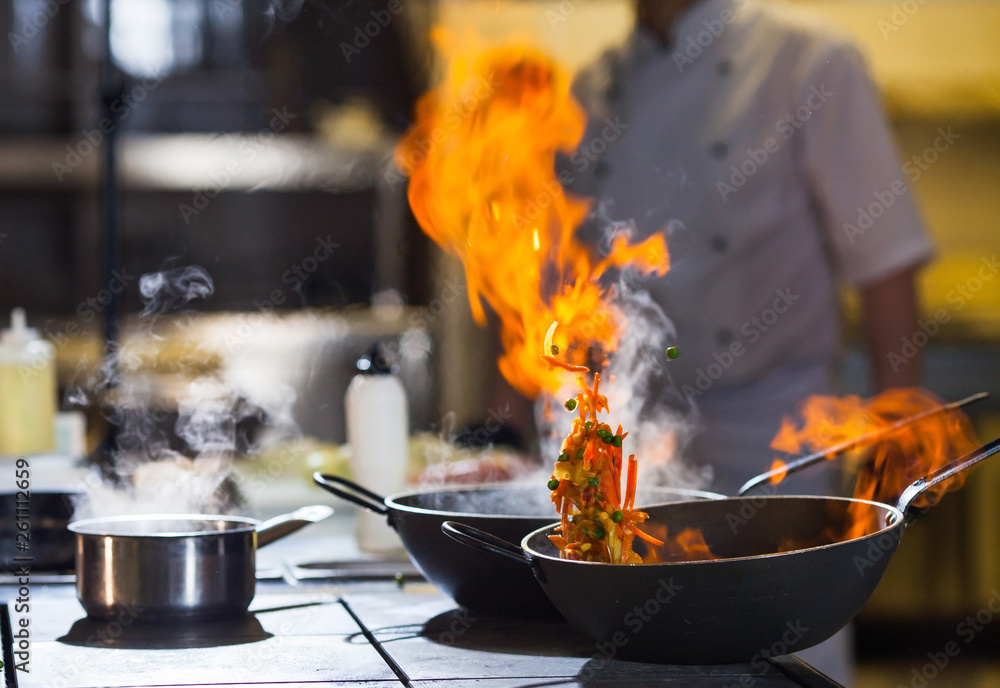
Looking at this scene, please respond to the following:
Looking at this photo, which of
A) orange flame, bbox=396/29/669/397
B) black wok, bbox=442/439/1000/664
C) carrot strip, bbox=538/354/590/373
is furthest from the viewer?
orange flame, bbox=396/29/669/397

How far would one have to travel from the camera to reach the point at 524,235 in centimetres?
129

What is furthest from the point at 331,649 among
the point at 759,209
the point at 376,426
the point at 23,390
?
the point at 759,209

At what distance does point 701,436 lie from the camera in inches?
85.7

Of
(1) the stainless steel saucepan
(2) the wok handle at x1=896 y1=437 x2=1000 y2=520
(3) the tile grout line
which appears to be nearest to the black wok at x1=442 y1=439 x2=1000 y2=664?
(2) the wok handle at x1=896 y1=437 x2=1000 y2=520

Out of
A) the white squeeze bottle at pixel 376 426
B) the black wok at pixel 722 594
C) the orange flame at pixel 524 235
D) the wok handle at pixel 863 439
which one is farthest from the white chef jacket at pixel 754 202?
the black wok at pixel 722 594

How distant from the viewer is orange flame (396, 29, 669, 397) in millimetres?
1146

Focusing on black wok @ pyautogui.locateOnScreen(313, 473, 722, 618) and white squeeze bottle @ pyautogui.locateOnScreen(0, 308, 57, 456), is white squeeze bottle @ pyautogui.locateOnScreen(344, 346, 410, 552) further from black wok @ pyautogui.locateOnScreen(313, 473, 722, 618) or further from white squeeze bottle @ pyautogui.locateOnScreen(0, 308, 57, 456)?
white squeeze bottle @ pyautogui.locateOnScreen(0, 308, 57, 456)

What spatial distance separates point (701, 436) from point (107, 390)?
115cm

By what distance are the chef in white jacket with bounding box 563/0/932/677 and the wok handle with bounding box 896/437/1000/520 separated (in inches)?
44.8

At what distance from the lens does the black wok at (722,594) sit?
0.85m

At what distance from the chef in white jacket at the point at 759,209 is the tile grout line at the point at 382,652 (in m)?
1.07

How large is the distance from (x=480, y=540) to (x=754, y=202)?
1422 millimetres

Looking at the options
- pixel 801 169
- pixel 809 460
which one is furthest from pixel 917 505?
pixel 801 169

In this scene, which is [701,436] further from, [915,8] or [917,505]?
[915,8]
